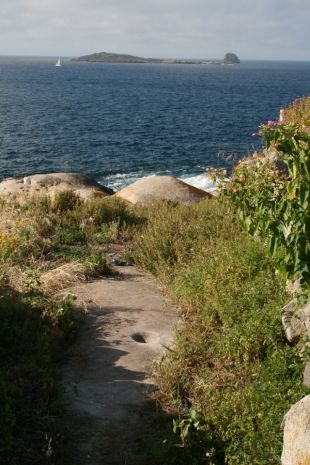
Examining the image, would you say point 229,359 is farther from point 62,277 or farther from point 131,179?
point 131,179

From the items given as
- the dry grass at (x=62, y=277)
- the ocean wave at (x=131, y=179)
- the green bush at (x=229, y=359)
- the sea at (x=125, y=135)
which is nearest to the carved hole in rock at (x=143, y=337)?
the green bush at (x=229, y=359)

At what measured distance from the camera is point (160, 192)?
16875 mm

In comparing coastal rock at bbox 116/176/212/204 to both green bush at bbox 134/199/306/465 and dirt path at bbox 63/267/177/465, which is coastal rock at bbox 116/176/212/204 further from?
dirt path at bbox 63/267/177/465

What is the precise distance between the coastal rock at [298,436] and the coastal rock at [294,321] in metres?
1.57

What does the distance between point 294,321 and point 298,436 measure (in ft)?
6.60

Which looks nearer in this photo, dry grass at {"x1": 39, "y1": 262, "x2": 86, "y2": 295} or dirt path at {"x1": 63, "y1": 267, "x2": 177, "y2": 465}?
dirt path at {"x1": 63, "y1": 267, "x2": 177, "y2": 465}

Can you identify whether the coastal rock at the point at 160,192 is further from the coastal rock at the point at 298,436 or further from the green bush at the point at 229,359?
the coastal rock at the point at 298,436

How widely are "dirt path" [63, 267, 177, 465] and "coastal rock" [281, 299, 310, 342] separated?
161 cm

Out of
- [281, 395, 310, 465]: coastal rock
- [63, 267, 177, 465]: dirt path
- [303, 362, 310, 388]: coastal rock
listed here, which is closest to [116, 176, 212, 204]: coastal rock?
[63, 267, 177, 465]: dirt path

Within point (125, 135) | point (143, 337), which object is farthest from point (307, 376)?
point (125, 135)

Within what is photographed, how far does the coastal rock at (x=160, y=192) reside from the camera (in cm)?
1658

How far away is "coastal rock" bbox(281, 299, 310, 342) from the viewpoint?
18.9ft

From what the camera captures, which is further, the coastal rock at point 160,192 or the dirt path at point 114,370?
the coastal rock at point 160,192

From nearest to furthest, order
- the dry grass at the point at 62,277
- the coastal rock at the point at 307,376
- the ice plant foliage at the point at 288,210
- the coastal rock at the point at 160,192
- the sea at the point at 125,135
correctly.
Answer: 1. the ice plant foliage at the point at 288,210
2. the coastal rock at the point at 307,376
3. the dry grass at the point at 62,277
4. the coastal rock at the point at 160,192
5. the sea at the point at 125,135
